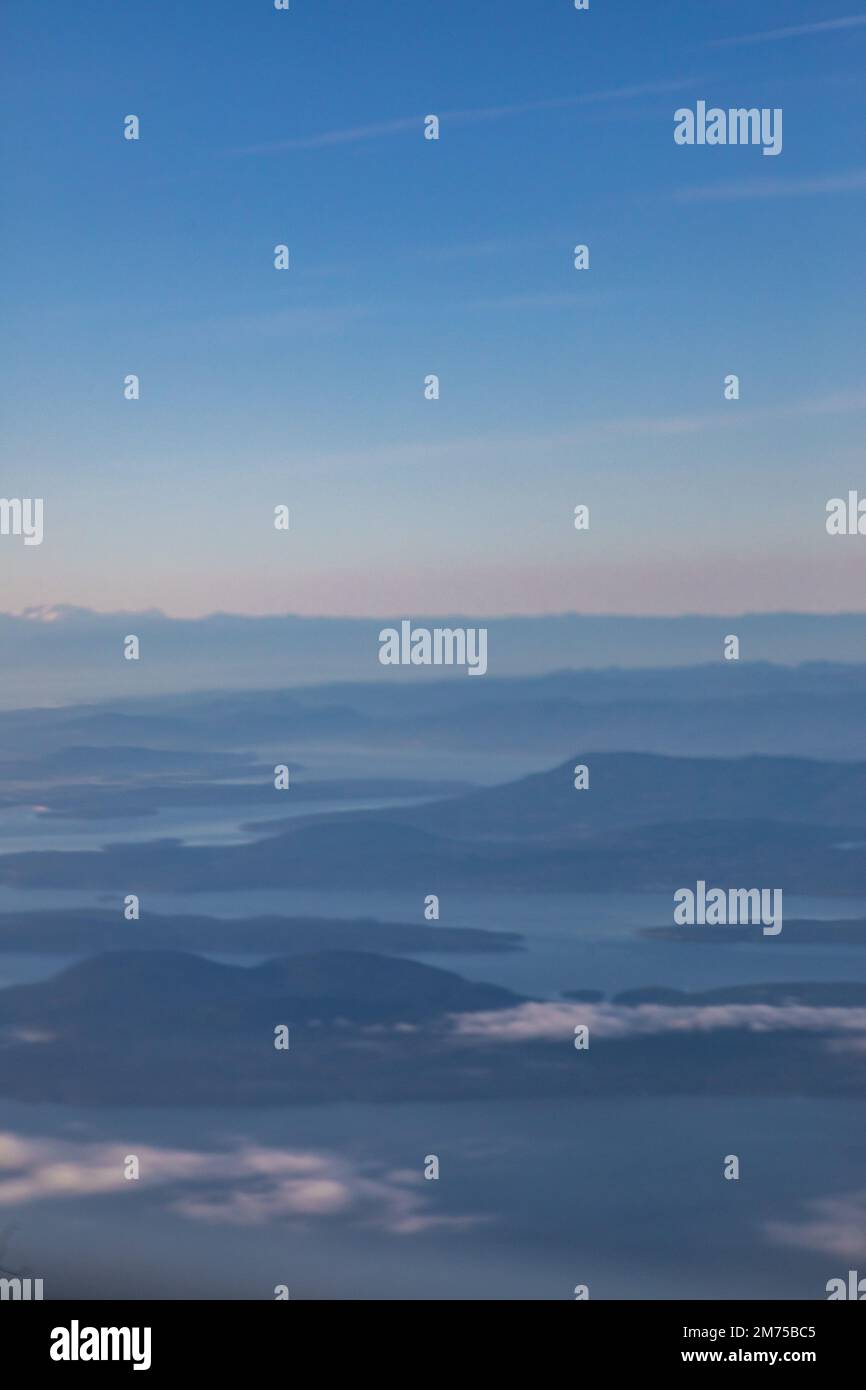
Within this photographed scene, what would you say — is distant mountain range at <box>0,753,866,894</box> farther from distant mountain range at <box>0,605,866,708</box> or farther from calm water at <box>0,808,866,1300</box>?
distant mountain range at <box>0,605,866,708</box>

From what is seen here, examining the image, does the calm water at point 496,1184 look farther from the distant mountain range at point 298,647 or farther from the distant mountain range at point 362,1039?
the distant mountain range at point 298,647

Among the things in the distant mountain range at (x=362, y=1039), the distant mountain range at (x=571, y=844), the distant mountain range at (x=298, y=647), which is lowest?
the distant mountain range at (x=362, y=1039)

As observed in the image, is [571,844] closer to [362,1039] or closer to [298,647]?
[362,1039]

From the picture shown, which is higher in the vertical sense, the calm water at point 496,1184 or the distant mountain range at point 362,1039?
the distant mountain range at point 362,1039

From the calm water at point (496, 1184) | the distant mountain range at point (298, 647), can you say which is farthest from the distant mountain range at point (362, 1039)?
the distant mountain range at point (298, 647)

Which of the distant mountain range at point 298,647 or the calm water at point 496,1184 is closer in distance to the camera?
the calm water at point 496,1184

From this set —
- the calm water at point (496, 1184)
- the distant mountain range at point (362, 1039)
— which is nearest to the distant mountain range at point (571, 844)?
the calm water at point (496, 1184)

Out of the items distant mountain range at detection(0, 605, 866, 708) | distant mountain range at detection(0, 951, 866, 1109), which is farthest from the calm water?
distant mountain range at detection(0, 605, 866, 708)

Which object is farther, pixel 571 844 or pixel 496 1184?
pixel 571 844

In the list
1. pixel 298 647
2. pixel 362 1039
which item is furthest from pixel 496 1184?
pixel 298 647

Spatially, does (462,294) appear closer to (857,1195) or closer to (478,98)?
(478,98)
